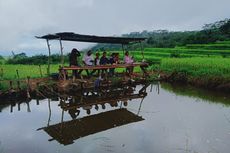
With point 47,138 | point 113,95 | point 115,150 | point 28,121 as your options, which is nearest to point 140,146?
point 115,150

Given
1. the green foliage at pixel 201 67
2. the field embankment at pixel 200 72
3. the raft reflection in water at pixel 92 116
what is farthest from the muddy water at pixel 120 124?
the green foliage at pixel 201 67

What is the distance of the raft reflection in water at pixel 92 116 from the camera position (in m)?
11.0

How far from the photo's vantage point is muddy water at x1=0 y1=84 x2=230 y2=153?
948 cm

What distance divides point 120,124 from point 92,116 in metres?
1.70

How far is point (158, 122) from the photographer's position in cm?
1190

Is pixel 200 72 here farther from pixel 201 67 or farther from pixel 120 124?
pixel 120 124

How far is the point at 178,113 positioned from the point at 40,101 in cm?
682

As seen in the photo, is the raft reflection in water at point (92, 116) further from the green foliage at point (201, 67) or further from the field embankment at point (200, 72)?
the green foliage at point (201, 67)

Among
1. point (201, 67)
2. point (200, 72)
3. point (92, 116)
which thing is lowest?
point (92, 116)

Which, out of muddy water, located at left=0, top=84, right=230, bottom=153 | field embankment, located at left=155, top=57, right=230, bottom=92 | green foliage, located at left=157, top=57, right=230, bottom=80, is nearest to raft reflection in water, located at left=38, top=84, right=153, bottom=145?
muddy water, located at left=0, top=84, right=230, bottom=153

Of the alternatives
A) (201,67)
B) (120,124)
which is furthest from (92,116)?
(201,67)

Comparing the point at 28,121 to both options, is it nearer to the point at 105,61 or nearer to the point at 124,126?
the point at 124,126

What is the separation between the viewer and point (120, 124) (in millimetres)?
11805

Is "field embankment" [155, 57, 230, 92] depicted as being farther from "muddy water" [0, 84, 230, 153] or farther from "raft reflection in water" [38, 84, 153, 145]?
"raft reflection in water" [38, 84, 153, 145]
